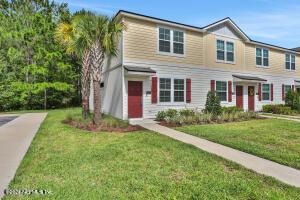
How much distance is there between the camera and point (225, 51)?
17.0m

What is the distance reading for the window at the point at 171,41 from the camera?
1398cm

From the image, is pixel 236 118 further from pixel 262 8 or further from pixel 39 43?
pixel 39 43

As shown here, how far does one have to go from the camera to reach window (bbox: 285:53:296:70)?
70.5 ft

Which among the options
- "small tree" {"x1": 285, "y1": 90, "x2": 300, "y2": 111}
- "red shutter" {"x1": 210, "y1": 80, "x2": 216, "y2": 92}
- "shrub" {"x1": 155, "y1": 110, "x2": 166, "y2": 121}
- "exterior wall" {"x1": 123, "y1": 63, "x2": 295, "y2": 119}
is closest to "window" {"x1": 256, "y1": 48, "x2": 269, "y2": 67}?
"exterior wall" {"x1": 123, "y1": 63, "x2": 295, "y2": 119}

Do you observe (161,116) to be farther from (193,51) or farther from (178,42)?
(193,51)

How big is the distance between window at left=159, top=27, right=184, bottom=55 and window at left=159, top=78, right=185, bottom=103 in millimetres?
1865

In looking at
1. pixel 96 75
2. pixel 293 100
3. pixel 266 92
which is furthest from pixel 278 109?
pixel 96 75

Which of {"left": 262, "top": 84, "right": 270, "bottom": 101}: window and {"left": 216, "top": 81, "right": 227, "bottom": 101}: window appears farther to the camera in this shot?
{"left": 262, "top": 84, "right": 270, "bottom": 101}: window

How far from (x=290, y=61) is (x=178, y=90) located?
14162 mm

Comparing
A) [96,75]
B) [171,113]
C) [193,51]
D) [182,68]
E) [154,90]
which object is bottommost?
[171,113]

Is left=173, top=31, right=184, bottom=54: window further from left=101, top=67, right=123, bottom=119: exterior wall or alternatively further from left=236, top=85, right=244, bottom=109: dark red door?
A: left=236, top=85, right=244, bottom=109: dark red door

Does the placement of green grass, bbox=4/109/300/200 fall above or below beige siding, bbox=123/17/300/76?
below

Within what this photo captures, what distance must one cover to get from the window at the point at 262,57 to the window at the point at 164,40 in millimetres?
9258

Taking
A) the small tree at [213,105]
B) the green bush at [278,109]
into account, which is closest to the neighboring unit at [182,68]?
the green bush at [278,109]
